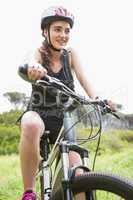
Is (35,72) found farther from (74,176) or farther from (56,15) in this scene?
(56,15)

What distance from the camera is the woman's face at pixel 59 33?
4.25 m

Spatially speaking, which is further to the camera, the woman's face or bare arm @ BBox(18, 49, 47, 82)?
the woman's face

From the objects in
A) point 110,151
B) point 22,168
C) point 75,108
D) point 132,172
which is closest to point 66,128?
point 75,108

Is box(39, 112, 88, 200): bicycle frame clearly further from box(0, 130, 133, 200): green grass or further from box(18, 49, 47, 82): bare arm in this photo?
box(0, 130, 133, 200): green grass

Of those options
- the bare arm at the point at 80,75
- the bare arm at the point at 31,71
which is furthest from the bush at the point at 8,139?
the bare arm at the point at 31,71

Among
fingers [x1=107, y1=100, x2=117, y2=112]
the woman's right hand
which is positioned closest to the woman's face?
fingers [x1=107, y1=100, x2=117, y2=112]

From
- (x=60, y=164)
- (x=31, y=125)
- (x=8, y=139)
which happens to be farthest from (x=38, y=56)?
(x=8, y=139)

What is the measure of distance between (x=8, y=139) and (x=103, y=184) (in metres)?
9.43

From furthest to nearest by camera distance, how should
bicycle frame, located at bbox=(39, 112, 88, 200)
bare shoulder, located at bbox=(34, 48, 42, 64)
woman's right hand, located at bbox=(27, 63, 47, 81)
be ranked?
1. bare shoulder, located at bbox=(34, 48, 42, 64)
2. bicycle frame, located at bbox=(39, 112, 88, 200)
3. woman's right hand, located at bbox=(27, 63, 47, 81)

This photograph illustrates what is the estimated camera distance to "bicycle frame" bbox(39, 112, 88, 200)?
353 centimetres

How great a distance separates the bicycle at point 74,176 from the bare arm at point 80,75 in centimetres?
47

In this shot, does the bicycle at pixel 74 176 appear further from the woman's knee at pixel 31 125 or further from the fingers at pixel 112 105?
the woman's knee at pixel 31 125

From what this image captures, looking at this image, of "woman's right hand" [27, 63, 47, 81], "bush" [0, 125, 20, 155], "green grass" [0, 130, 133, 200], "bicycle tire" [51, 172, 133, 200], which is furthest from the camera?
"bush" [0, 125, 20, 155]

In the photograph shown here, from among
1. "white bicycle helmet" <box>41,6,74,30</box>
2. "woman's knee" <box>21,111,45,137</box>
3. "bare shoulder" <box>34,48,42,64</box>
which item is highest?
"white bicycle helmet" <box>41,6,74,30</box>
